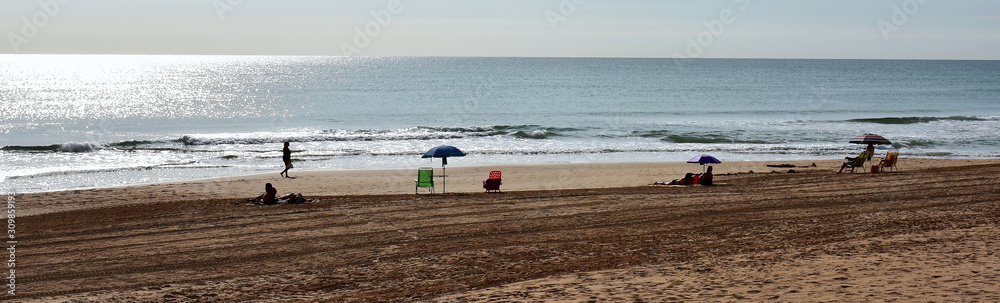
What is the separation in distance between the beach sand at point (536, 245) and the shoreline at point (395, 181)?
31 centimetres

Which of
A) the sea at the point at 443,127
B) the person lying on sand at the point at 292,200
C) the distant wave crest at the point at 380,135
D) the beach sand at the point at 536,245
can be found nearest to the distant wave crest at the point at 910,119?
the sea at the point at 443,127

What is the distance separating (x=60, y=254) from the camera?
998 cm

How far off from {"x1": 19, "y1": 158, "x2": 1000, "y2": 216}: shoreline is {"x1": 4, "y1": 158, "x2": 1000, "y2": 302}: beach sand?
1.01 feet

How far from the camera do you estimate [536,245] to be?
10008mm

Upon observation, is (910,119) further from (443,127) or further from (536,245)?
(536,245)

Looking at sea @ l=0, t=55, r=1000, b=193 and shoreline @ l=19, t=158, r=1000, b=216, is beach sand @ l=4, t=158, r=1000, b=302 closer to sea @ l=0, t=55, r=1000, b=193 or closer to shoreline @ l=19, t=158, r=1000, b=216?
shoreline @ l=19, t=158, r=1000, b=216

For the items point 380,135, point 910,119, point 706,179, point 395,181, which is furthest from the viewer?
point 910,119

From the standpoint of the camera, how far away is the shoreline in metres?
16.3

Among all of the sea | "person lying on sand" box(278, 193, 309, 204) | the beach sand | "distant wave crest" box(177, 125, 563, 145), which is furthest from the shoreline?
"distant wave crest" box(177, 125, 563, 145)

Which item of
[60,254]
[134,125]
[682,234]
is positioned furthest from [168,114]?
[682,234]

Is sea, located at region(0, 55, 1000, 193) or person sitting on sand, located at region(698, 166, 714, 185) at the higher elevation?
sea, located at region(0, 55, 1000, 193)

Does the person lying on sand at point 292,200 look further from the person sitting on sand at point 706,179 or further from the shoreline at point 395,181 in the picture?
the person sitting on sand at point 706,179

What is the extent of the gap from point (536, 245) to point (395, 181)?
1050 cm

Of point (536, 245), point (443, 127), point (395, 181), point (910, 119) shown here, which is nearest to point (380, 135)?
point (443, 127)
